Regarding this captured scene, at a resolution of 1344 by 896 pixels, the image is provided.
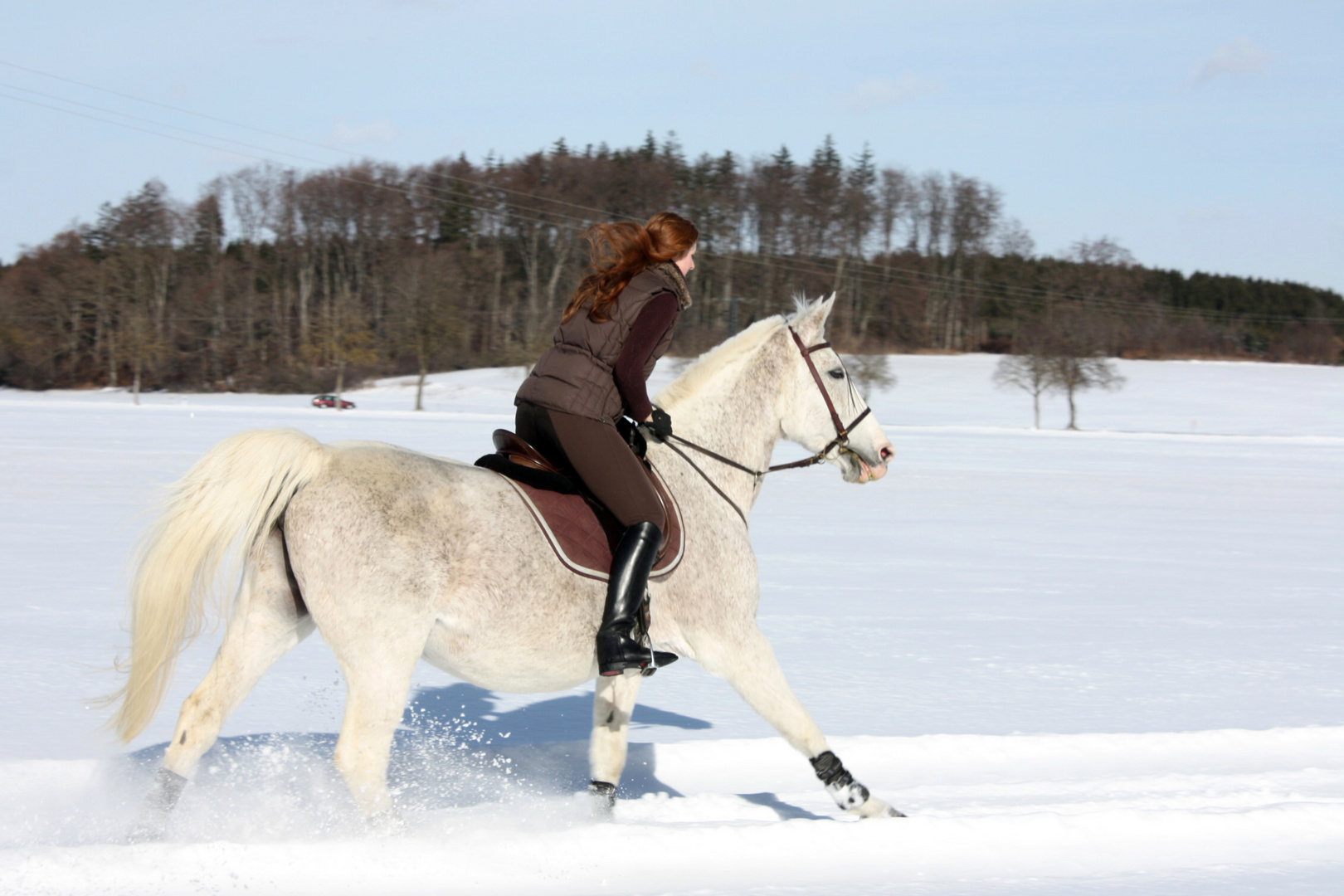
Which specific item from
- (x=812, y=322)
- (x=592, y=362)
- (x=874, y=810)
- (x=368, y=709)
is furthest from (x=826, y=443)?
(x=368, y=709)

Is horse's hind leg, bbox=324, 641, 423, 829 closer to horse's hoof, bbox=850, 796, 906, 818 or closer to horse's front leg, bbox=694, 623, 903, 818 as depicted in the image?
horse's front leg, bbox=694, 623, 903, 818

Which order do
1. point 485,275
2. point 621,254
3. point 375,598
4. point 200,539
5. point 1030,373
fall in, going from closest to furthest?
point 375,598 → point 200,539 → point 621,254 → point 1030,373 → point 485,275

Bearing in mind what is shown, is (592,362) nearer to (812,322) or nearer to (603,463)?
(603,463)

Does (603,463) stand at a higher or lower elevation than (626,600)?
higher

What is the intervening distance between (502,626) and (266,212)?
7420 centimetres

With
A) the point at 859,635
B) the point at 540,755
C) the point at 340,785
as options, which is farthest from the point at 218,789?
the point at 859,635

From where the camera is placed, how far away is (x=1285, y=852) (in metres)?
4.01

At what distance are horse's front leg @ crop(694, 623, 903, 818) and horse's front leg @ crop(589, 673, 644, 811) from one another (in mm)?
383

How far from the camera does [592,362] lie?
3.94 meters

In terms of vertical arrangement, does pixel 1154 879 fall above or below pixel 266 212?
below

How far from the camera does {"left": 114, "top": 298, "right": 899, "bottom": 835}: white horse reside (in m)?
3.58

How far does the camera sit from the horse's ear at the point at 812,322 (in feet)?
15.3

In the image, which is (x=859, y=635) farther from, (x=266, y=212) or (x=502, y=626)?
(x=266, y=212)

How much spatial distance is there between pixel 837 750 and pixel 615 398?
226 centimetres
